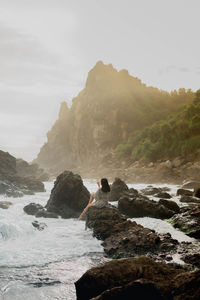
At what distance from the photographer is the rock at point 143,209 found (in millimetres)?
14278

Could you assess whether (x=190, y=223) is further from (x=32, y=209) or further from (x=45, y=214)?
(x=32, y=209)

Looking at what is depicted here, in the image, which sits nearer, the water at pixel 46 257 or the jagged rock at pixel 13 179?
the water at pixel 46 257

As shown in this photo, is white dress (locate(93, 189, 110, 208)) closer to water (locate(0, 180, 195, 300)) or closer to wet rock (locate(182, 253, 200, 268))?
water (locate(0, 180, 195, 300))

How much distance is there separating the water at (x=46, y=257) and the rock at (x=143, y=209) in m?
0.67

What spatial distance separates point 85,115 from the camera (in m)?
127

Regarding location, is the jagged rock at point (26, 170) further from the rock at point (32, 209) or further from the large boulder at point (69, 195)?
the rock at point (32, 209)

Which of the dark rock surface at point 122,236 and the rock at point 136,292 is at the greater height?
the rock at point 136,292

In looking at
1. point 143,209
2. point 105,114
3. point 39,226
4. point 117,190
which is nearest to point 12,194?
point 117,190

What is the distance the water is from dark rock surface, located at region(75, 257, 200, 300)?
715mm

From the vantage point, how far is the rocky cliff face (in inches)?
4318

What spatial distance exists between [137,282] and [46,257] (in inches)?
181

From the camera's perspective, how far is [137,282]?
15.5ft

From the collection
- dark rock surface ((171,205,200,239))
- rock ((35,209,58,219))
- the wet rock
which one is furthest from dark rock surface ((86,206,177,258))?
rock ((35,209,58,219))

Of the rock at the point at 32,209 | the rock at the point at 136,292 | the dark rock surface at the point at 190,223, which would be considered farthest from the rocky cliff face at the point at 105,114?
the rock at the point at 136,292
